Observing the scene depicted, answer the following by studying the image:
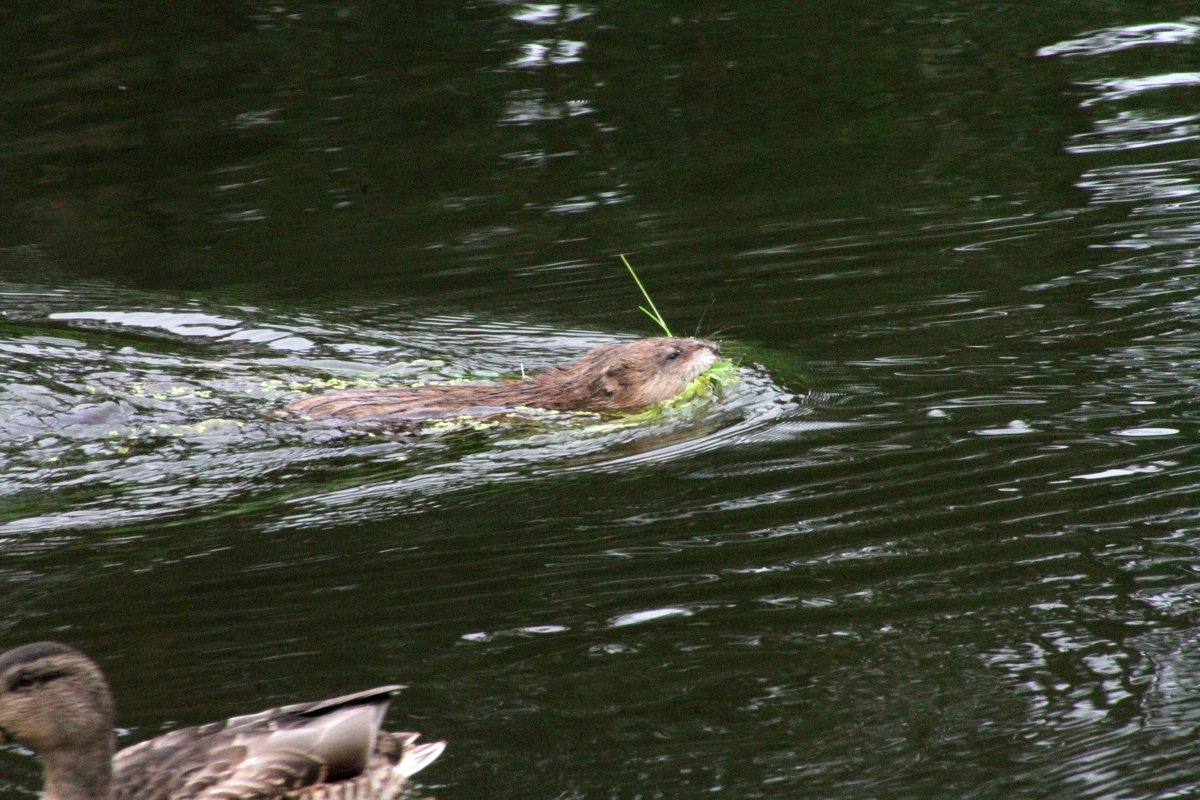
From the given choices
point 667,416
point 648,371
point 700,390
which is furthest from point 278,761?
point 700,390

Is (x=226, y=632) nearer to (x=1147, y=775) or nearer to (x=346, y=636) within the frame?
(x=346, y=636)

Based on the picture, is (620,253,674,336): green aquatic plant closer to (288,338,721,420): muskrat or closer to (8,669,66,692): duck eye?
(288,338,721,420): muskrat

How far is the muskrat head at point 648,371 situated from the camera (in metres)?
8.64

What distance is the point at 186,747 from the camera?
4.46 meters

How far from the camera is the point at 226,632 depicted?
566 cm

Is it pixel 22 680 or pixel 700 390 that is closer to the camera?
pixel 22 680

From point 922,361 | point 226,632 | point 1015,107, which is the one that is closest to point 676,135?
point 1015,107

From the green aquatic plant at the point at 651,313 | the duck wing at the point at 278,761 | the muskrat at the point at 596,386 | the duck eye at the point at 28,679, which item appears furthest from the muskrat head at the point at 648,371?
the duck eye at the point at 28,679

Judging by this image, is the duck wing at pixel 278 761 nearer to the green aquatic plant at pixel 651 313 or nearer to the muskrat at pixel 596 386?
the muskrat at pixel 596 386

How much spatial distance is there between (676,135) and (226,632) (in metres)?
8.66

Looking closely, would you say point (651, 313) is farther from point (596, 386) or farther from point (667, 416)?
point (667, 416)

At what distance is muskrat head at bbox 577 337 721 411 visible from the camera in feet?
28.3

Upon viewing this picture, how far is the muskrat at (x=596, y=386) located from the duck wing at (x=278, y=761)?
397 cm

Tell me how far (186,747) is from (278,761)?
11.3 inches
